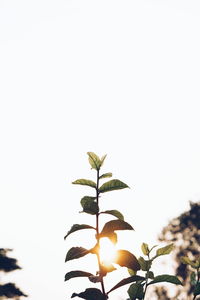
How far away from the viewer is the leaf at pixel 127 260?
1814 mm

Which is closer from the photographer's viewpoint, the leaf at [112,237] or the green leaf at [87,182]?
the leaf at [112,237]

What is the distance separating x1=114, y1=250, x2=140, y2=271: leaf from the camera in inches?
71.4

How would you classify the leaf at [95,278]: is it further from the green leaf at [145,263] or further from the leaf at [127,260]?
the green leaf at [145,263]

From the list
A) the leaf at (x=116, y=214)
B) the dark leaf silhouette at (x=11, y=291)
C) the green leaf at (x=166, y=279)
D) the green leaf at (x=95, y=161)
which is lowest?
the green leaf at (x=166, y=279)

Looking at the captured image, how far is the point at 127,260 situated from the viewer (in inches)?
71.7

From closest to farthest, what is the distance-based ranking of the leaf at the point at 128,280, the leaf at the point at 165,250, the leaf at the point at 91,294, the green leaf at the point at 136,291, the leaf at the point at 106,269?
the leaf at the point at 106,269, the leaf at the point at 91,294, the leaf at the point at 128,280, the green leaf at the point at 136,291, the leaf at the point at 165,250

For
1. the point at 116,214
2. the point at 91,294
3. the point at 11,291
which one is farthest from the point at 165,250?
the point at 11,291

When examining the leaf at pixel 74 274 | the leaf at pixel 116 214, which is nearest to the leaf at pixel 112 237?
the leaf at pixel 116 214

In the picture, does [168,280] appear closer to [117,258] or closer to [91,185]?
[117,258]

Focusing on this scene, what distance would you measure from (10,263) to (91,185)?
20.1 meters

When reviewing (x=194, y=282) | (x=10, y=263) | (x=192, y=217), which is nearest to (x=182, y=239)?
(x=192, y=217)

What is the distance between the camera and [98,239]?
1.76 metres

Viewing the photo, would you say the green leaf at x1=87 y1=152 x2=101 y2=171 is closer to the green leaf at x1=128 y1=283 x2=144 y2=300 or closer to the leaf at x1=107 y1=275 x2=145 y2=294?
the leaf at x1=107 y1=275 x2=145 y2=294

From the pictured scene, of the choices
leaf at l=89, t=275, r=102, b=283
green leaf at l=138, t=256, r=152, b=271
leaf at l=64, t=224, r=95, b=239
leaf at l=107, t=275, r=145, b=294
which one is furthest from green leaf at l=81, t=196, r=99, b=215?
green leaf at l=138, t=256, r=152, b=271
